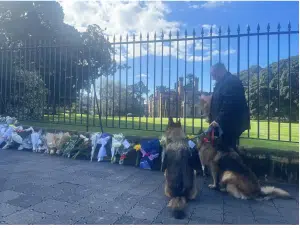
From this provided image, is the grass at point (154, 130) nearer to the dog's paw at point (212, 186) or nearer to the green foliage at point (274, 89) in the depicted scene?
the green foliage at point (274, 89)

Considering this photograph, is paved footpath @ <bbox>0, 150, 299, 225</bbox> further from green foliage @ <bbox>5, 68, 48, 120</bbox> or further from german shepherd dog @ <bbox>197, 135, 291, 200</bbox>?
green foliage @ <bbox>5, 68, 48, 120</bbox>

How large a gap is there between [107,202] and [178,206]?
108cm

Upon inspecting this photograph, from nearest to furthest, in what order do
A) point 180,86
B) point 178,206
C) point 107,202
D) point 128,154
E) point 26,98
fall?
point 178,206, point 107,202, point 128,154, point 180,86, point 26,98

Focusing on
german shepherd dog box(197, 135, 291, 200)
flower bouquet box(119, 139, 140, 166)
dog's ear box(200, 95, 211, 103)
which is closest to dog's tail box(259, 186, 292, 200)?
german shepherd dog box(197, 135, 291, 200)

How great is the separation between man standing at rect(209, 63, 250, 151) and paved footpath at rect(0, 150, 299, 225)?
1.04m

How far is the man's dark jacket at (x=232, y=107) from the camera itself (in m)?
4.39

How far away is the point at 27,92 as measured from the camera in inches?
404

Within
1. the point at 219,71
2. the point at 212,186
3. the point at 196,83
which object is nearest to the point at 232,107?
the point at 219,71

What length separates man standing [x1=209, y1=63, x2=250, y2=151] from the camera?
14.4 ft

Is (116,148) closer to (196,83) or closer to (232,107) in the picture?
(196,83)

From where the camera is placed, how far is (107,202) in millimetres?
3738

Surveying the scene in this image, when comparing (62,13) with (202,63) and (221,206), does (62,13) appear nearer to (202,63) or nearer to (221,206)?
(202,63)

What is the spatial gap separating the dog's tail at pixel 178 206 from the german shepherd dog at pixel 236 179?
99 cm

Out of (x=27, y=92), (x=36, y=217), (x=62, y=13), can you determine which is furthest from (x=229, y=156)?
(x=62, y=13)
